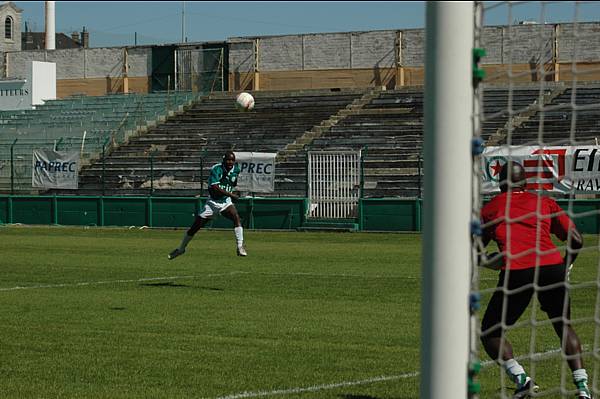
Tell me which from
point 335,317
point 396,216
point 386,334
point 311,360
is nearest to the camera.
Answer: point 311,360

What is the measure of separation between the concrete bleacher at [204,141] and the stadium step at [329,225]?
2765 millimetres

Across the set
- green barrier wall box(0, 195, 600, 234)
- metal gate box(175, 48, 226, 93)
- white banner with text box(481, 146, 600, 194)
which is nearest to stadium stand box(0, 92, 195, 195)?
green barrier wall box(0, 195, 600, 234)

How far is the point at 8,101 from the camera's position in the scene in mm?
61062

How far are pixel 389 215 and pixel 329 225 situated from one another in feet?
7.18

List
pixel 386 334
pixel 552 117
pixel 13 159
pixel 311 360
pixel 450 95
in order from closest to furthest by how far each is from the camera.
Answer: pixel 450 95
pixel 311 360
pixel 386 334
pixel 552 117
pixel 13 159

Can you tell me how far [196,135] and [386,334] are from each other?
120 feet

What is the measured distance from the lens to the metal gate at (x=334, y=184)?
3816 centimetres

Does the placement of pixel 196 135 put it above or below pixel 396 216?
above

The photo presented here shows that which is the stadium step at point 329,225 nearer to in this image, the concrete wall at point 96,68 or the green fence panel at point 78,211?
the green fence panel at point 78,211

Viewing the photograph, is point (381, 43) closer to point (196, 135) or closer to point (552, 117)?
point (196, 135)

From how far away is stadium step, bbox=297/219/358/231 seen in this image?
37.1 m

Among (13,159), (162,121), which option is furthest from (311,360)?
(162,121)

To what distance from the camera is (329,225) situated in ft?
123

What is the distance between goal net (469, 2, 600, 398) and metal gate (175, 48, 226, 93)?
15.2 m
